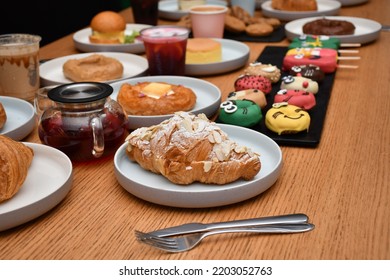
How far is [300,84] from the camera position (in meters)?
1.51

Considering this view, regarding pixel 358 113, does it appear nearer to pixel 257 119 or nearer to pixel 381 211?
pixel 257 119

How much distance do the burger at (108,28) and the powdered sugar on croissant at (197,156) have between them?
110cm

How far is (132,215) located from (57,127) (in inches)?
12.1

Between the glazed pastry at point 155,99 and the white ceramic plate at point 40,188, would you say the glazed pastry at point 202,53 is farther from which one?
the white ceramic plate at point 40,188

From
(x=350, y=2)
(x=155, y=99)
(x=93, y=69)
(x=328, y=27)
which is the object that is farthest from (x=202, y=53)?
(x=350, y=2)

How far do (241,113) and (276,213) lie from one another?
15.1 inches

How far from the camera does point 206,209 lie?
99 centimetres

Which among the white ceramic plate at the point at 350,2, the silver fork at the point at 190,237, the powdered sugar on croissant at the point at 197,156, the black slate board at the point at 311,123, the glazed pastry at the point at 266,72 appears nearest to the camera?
the silver fork at the point at 190,237

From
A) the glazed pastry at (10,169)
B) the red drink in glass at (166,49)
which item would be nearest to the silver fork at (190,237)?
the glazed pastry at (10,169)

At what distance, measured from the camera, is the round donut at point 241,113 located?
1289mm

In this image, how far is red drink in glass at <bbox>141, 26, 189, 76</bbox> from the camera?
5.47 feet

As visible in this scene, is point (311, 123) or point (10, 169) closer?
point (10, 169)

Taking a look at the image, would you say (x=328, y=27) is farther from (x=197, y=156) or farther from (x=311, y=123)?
(x=197, y=156)

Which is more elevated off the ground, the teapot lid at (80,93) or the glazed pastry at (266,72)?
the teapot lid at (80,93)
